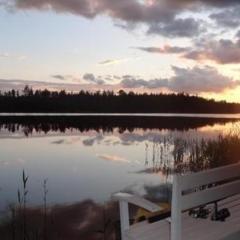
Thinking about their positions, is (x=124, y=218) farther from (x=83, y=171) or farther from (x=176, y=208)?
(x=83, y=171)

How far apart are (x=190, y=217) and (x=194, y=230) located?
0.58 metres

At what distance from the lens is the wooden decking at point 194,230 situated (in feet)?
16.0

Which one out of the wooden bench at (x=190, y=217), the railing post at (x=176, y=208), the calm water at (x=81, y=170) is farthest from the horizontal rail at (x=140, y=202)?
the calm water at (x=81, y=170)

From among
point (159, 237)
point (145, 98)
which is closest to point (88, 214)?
point (159, 237)

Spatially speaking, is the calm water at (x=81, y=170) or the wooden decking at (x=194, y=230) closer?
the wooden decking at (x=194, y=230)

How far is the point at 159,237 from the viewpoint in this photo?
15.9 ft

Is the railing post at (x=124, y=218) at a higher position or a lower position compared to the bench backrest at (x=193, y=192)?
lower

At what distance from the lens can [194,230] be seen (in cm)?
507

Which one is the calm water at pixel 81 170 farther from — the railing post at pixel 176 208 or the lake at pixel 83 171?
the railing post at pixel 176 208

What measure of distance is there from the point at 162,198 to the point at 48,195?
11.8ft

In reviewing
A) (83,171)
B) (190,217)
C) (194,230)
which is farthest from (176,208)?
(83,171)

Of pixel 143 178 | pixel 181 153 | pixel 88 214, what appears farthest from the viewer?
pixel 181 153

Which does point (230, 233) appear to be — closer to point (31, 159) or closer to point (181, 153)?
point (181, 153)

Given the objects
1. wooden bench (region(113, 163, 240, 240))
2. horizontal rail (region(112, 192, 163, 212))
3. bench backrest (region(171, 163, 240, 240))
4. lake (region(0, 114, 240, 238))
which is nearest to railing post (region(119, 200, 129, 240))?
wooden bench (region(113, 163, 240, 240))
